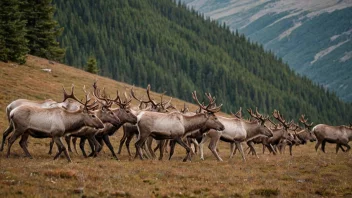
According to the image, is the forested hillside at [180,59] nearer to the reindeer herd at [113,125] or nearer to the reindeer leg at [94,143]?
the reindeer herd at [113,125]

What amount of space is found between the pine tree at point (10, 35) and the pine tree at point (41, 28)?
24.8 feet

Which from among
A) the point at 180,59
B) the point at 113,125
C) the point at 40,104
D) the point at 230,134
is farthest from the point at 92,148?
the point at 180,59

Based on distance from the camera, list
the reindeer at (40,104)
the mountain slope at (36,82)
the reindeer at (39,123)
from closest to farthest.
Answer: the reindeer at (39,123) → the reindeer at (40,104) → the mountain slope at (36,82)

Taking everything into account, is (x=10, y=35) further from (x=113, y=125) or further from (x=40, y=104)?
(x=113, y=125)

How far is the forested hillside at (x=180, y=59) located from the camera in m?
140

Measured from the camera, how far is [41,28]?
53.8m

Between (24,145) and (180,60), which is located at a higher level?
(180,60)

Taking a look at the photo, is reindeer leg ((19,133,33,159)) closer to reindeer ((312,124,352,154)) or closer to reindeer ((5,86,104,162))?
reindeer ((5,86,104,162))

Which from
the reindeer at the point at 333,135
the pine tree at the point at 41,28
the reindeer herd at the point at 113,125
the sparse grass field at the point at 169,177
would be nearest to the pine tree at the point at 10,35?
the pine tree at the point at 41,28

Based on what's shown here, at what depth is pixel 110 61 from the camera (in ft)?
457

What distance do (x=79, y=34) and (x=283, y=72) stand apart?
9248cm

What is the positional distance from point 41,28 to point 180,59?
114m

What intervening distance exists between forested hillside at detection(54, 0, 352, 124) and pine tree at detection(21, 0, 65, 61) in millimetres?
60592

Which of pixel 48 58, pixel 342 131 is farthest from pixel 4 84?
pixel 342 131
